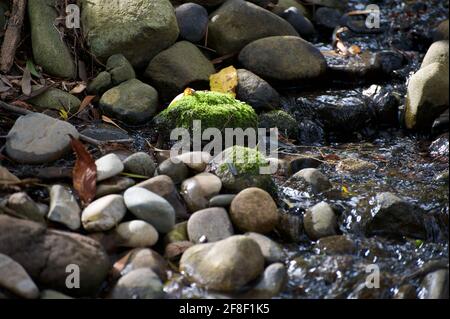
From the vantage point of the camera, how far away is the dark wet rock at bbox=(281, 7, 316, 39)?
23.6 ft

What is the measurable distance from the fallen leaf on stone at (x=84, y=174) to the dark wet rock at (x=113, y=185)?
0.04 meters

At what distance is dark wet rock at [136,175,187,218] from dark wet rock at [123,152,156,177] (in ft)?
0.61

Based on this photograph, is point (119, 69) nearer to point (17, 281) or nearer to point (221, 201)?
point (221, 201)

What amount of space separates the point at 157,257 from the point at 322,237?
42.2 inches

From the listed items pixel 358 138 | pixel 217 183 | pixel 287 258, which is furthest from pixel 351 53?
pixel 287 258

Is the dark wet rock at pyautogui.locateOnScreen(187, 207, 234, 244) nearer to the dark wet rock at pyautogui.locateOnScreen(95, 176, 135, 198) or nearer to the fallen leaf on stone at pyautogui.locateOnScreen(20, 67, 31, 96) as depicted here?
the dark wet rock at pyautogui.locateOnScreen(95, 176, 135, 198)

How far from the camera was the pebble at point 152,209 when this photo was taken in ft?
12.5

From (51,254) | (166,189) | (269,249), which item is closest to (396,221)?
(269,249)

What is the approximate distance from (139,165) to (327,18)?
4.28 metres

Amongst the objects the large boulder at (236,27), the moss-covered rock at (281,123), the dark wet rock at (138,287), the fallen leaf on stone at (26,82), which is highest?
the large boulder at (236,27)

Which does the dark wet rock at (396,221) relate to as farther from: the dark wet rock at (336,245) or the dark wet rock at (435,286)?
the dark wet rock at (435,286)

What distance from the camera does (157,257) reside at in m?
3.61

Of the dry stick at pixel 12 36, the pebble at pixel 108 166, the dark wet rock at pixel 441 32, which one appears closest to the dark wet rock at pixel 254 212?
the pebble at pixel 108 166
